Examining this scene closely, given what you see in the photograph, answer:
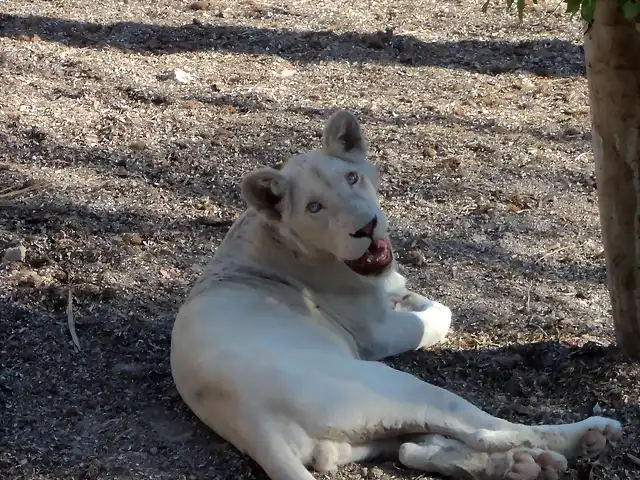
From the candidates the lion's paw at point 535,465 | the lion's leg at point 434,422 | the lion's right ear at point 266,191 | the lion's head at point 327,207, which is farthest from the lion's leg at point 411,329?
the lion's paw at point 535,465

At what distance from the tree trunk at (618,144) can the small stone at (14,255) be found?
3.30 meters

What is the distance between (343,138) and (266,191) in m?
0.49

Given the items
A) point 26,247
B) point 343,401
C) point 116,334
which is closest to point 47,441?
point 116,334

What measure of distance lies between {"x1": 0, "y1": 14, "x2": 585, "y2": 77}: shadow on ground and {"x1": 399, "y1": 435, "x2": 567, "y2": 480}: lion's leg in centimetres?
518

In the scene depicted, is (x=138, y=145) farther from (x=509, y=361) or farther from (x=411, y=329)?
(x=509, y=361)

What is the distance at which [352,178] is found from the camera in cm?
434

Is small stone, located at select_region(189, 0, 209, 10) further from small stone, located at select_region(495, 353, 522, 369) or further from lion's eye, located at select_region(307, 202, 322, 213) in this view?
small stone, located at select_region(495, 353, 522, 369)

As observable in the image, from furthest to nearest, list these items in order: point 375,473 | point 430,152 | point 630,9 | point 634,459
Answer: point 430,152, point 634,459, point 375,473, point 630,9

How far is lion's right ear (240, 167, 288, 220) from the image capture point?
428 cm

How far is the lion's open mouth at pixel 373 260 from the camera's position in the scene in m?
4.32

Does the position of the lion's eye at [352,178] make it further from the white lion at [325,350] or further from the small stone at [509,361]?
the small stone at [509,361]

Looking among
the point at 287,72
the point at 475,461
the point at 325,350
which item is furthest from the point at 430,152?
the point at 475,461

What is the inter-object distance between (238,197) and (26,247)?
1428 millimetres

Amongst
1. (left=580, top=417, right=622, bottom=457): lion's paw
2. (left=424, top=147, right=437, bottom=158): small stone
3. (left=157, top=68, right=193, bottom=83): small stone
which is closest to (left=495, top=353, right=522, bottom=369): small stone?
(left=580, top=417, right=622, bottom=457): lion's paw
